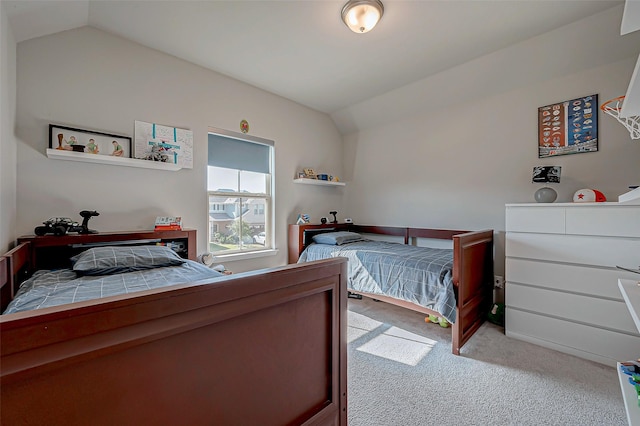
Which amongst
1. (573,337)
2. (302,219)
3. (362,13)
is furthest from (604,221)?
(302,219)

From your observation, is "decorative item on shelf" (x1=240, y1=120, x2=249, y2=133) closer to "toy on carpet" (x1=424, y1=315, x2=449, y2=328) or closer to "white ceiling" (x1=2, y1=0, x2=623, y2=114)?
"white ceiling" (x1=2, y1=0, x2=623, y2=114)

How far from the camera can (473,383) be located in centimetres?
174

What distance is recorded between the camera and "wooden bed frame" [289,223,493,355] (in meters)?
2.10

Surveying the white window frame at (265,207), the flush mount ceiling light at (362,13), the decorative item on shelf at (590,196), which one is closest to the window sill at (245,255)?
the white window frame at (265,207)

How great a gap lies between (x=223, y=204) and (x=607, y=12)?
3.80 m

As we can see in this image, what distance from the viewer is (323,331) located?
3.31 feet

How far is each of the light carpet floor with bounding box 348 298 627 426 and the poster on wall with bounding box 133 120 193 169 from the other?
239cm

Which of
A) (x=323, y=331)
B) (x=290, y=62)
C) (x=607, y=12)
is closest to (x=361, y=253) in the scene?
(x=323, y=331)

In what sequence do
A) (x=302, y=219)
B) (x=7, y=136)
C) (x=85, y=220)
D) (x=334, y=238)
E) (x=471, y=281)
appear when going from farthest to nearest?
1. (x=302, y=219)
2. (x=334, y=238)
3. (x=471, y=281)
4. (x=85, y=220)
5. (x=7, y=136)

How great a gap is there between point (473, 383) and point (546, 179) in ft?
6.27

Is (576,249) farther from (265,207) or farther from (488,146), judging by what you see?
(265,207)

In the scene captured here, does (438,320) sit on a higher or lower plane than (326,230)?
lower

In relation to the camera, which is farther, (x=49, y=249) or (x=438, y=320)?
(x=438, y=320)

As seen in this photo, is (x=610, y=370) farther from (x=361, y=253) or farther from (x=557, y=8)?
(x=557, y=8)
